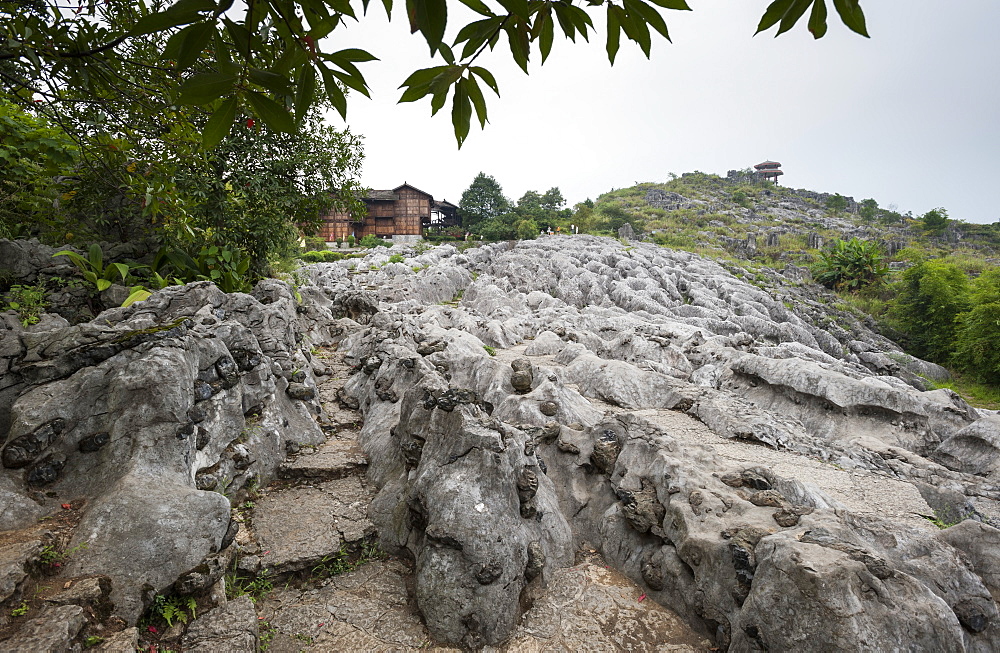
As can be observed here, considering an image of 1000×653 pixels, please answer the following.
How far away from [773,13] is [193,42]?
5.97 feet

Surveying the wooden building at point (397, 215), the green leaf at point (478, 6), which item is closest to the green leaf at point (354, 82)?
the green leaf at point (478, 6)

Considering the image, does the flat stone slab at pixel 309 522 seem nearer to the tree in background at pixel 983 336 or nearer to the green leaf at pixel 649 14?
the green leaf at pixel 649 14

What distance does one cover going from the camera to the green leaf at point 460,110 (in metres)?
1.36

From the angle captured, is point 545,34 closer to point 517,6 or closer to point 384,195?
point 517,6

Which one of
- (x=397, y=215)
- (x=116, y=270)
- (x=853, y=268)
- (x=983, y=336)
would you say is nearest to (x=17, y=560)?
(x=116, y=270)

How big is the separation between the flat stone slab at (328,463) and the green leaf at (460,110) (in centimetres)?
744

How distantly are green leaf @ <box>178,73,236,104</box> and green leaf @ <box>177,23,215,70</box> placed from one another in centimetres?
4

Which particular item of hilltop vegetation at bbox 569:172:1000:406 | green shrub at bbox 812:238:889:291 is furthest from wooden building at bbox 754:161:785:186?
green shrub at bbox 812:238:889:291

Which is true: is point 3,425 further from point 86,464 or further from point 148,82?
point 148,82

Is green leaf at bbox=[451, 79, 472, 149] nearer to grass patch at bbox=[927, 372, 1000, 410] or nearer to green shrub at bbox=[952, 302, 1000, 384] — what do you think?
grass patch at bbox=[927, 372, 1000, 410]

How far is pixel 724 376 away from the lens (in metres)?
14.0

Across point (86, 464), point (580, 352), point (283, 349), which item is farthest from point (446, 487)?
point (580, 352)

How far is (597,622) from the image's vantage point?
5.20m

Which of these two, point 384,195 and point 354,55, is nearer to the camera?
point 354,55
